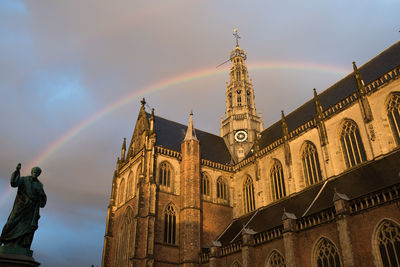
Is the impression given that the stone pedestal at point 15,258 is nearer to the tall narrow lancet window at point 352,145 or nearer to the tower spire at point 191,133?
the tall narrow lancet window at point 352,145

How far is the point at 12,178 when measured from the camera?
989cm

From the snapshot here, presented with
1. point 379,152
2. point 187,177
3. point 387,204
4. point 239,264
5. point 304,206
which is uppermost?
point 187,177

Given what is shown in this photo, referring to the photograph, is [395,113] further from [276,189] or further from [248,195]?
[248,195]

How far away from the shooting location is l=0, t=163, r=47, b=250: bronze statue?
946cm

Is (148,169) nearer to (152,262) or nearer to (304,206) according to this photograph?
(152,262)

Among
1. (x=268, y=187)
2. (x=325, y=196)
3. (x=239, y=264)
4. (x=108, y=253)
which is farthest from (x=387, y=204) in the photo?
(x=108, y=253)

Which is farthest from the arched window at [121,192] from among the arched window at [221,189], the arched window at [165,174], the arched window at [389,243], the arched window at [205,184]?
the arched window at [389,243]

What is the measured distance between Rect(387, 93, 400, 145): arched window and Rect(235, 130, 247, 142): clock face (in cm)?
2177

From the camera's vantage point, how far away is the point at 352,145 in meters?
25.9

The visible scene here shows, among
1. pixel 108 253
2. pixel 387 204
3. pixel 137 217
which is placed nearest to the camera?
pixel 387 204

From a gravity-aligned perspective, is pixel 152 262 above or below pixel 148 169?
below

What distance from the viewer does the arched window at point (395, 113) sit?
A: 23009 mm

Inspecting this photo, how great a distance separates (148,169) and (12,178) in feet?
74.3

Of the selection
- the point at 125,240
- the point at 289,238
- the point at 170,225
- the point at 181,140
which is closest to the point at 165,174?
the point at 170,225
